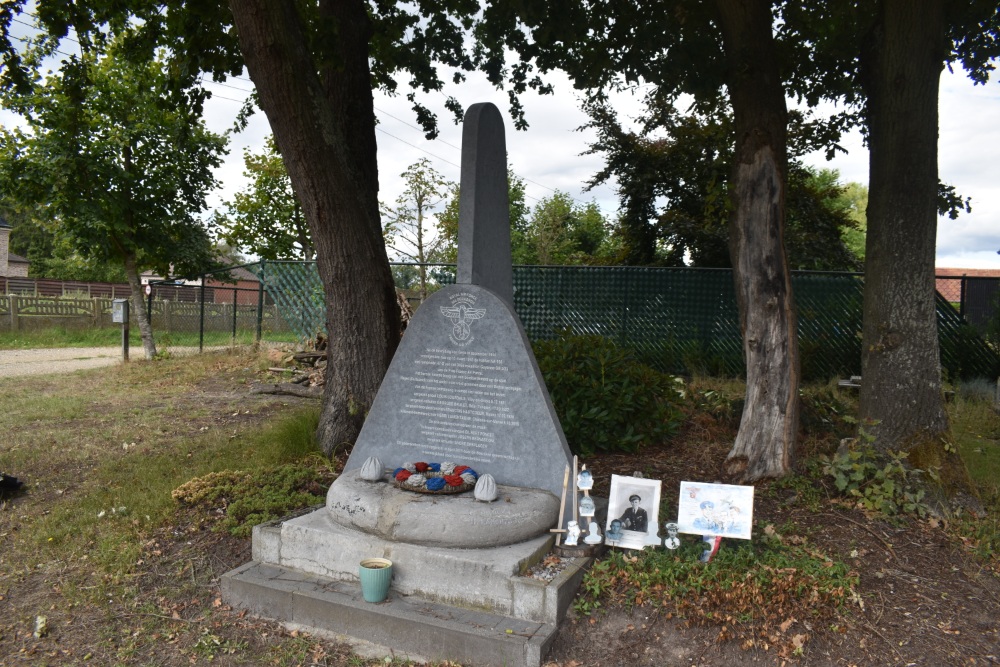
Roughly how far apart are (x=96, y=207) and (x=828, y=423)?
12467 millimetres

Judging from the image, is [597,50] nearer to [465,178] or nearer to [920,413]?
[465,178]

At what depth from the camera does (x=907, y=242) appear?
514cm

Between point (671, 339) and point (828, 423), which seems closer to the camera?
point (828, 423)

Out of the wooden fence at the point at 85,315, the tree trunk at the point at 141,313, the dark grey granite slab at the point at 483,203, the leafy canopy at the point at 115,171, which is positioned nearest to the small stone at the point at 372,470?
the dark grey granite slab at the point at 483,203

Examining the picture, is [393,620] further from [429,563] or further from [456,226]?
[456,226]

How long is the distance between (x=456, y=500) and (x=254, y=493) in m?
1.93

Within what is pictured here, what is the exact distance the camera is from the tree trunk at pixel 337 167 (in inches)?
222

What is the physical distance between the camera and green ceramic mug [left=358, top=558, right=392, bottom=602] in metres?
3.77

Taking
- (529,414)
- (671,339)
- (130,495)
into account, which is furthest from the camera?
(671,339)

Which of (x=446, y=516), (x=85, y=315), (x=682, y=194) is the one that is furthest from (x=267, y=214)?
(x=446, y=516)

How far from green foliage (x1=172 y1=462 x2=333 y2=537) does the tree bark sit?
4.08 meters

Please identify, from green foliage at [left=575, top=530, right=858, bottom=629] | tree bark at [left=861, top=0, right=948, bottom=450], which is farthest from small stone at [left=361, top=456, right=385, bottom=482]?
tree bark at [left=861, top=0, right=948, bottom=450]

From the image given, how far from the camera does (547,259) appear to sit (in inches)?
932

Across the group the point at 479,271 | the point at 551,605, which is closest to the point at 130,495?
the point at 479,271
